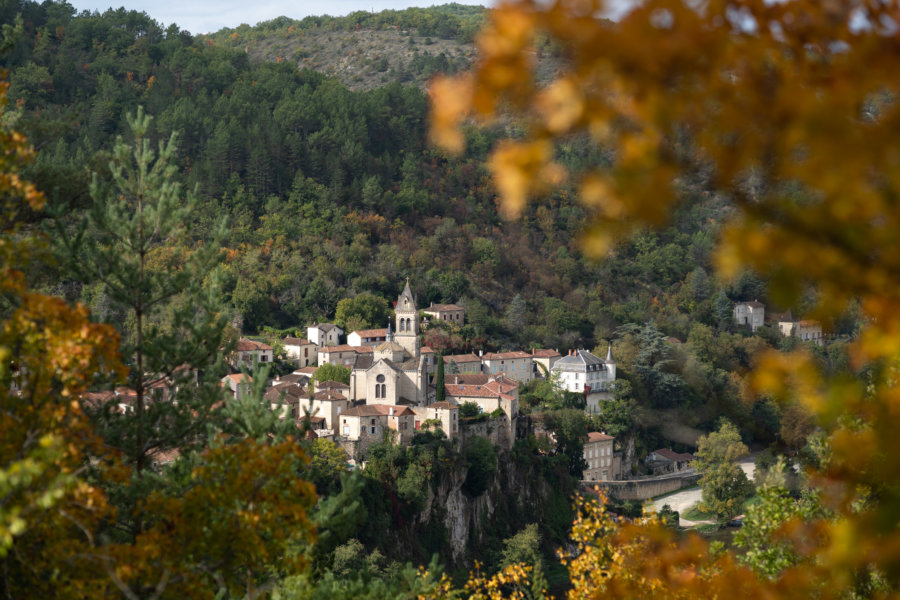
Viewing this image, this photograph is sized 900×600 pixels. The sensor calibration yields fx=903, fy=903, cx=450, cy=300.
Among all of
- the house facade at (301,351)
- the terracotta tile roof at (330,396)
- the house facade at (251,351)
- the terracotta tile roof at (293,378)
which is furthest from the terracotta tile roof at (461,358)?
the terracotta tile roof at (330,396)

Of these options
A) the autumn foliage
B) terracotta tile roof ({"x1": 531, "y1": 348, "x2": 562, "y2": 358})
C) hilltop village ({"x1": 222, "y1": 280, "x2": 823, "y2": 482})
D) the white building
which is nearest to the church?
hilltop village ({"x1": 222, "y1": 280, "x2": 823, "y2": 482})

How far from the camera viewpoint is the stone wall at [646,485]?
5544cm

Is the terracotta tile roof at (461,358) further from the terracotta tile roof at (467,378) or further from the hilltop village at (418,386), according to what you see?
the terracotta tile roof at (467,378)

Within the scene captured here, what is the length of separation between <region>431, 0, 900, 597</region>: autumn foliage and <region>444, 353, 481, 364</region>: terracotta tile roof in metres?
54.2

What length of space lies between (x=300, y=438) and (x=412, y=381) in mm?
35309

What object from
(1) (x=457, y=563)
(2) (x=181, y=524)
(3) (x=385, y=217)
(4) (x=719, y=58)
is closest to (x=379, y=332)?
(1) (x=457, y=563)

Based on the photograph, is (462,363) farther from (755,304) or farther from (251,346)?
(755,304)

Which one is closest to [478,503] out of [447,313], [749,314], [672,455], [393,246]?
[447,313]

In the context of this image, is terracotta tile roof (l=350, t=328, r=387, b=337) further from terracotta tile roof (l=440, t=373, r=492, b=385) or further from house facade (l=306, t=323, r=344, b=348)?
terracotta tile roof (l=440, t=373, r=492, b=385)

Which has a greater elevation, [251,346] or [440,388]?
[251,346]

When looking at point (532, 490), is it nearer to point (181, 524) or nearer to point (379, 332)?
point (379, 332)

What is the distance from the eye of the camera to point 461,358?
5794 cm

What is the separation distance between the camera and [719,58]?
226cm

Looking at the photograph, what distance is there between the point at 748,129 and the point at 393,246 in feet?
235
